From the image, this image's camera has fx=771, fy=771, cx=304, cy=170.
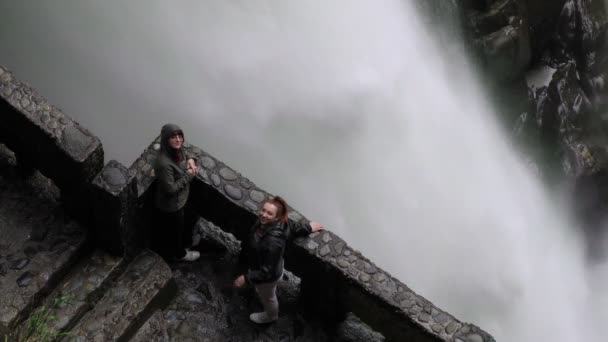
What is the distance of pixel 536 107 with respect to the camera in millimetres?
13211

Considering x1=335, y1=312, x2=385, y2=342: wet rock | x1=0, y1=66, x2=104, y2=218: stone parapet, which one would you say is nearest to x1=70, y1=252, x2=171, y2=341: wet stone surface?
x1=0, y1=66, x2=104, y2=218: stone parapet

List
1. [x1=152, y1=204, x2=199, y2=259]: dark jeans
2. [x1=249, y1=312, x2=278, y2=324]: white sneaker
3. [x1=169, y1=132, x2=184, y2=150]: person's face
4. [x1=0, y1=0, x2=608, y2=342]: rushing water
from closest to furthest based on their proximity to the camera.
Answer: [x1=169, y1=132, x2=184, y2=150]: person's face < [x1=152, y1=204, x2=199, y2=259]: dark jeans < [x1=249, y1=312, x2=278, y2=324]: white sneaker < [x1=0, y1=0, x2=608, y2=342]: rushing water

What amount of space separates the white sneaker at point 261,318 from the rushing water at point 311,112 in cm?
Result: 281

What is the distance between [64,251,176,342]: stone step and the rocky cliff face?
737cm

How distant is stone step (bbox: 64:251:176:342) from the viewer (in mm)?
6793

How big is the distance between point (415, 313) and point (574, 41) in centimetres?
857

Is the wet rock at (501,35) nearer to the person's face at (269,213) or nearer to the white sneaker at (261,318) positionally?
the white sneaker at (261,318)

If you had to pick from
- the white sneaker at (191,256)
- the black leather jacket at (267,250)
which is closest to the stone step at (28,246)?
the white sneaker at (191,256)

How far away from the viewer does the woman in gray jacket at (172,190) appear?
6.44 meters

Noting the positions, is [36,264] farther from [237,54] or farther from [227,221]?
[237,54]

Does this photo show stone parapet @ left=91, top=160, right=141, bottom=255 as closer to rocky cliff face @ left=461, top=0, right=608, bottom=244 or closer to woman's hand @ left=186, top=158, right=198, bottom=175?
woman's hand @ left=186, top=158, right=198, bottom=175

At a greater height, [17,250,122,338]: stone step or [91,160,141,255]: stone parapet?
[91,160,141,255]: stone parapet

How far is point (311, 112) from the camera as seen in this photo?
10.4 meters

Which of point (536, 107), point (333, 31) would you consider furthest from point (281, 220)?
point (536, 107)
